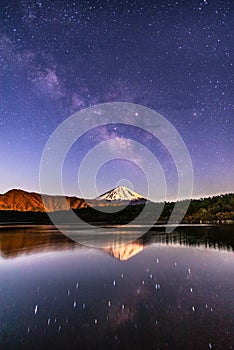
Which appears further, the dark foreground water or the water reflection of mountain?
the water reflection of mountain

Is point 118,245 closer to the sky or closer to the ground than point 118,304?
closer to the sky

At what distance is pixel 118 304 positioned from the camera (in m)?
11.2

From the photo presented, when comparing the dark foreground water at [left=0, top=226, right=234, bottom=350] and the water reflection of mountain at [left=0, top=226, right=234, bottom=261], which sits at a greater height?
the water reflection of mountain at [left=0, top=226, right=234, bottom=261]

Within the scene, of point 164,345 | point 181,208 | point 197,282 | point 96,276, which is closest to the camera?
point 164,345

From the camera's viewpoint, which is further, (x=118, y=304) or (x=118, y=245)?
(x=118, y=245)

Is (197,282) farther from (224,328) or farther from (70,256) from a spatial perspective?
(70,256)

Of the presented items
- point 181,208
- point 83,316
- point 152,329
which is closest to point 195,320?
point 152,329

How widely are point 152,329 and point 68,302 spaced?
4.24 m

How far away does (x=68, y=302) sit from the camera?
11.5m

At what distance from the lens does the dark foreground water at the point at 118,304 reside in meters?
7.83

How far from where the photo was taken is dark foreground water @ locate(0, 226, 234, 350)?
25.7ft

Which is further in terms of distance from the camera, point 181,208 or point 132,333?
point 181,208

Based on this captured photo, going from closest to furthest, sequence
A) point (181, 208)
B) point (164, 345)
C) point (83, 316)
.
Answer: point (164, 345)
point (83, 316)
point (181, 208)

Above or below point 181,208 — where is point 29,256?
below
